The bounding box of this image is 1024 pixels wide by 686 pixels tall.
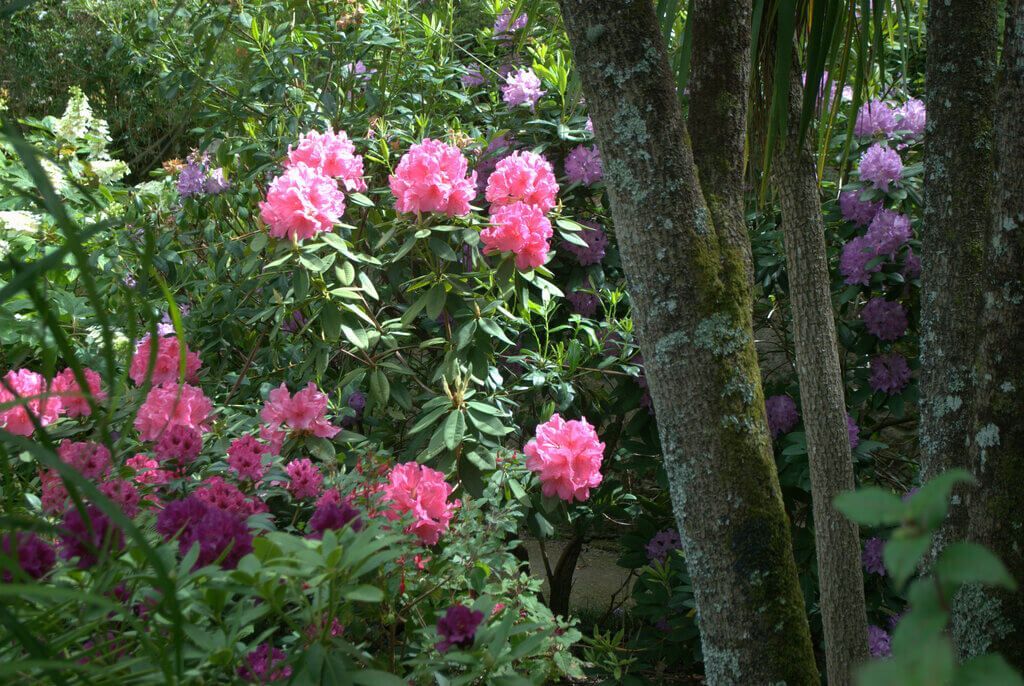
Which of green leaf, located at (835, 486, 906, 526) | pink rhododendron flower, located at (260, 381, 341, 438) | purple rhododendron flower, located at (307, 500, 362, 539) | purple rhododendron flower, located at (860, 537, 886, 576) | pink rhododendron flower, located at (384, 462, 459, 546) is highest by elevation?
green leaf, located at (835, 486, 906, 526)

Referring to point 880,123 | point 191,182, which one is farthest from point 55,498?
point 880,123

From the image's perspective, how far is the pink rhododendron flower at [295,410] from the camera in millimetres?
1868

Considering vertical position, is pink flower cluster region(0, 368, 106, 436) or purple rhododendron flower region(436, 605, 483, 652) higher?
pink flower cluster region(0, 368, 106, 436)

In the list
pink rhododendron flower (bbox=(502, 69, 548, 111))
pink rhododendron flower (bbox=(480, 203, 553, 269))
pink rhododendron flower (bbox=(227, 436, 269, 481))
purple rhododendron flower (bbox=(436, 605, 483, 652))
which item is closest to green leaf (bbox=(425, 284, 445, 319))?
pink rhododendron flower (bbox=(480, 203, 553, 269))

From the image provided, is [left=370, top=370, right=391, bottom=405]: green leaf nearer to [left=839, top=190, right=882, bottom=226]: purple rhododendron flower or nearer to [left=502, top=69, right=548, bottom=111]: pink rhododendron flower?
[left=502, top=69, right=548, bottom=111]: pink rhododendron flower

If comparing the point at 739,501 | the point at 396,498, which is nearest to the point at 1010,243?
the point at 739,501

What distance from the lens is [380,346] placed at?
2.50m

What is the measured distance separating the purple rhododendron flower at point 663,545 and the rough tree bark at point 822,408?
1.02 m

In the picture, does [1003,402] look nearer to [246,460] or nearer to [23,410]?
[246,460]

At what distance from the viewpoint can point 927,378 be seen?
164 cm

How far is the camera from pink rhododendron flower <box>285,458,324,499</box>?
59.9 inches

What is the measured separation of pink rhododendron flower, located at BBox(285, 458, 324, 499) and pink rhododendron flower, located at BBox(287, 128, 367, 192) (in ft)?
2.62

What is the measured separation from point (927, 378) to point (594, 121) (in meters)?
0.85

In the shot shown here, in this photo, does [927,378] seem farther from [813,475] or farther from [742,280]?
[742,280]
